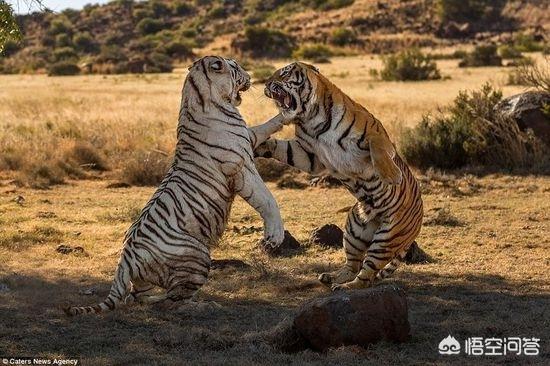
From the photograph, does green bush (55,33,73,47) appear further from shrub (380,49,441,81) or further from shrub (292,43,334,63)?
shrub (380,49,441,81)

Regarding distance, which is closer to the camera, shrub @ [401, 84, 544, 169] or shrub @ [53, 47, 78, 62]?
shrub @ [401, 84, 544, 169]

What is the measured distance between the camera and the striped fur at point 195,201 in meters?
8.07

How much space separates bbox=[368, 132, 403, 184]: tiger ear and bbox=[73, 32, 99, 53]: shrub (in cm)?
7125

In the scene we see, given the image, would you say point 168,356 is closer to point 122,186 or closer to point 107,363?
point 107,363

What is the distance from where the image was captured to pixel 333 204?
14586 millimetres

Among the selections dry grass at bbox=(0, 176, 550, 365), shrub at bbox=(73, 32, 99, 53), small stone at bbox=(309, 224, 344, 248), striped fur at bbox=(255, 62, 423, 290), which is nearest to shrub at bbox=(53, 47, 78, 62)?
shrub at bbox=(73, 32, 99, 53)

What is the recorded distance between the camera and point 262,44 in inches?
2464

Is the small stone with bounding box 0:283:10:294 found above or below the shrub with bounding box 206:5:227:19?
below

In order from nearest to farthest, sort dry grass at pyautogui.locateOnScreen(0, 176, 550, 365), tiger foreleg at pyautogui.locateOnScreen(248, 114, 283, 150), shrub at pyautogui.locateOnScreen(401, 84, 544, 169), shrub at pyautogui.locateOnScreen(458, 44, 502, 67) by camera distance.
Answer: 1. dry grass at pyautogui.locateOnScreen(0, 176, 550, 365)
2. tiger foreleg at pyautogui.locateOnScreen(248, 114, 283, 150)
3. shrub at pyautogui.locateOnScreen(401, 84, 544, 169)
4. shrub at pyautogui.locateOnScreen(458, 44, 502, 67)

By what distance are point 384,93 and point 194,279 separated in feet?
73.8

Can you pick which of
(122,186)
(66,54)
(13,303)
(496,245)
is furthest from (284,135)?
(66,54)

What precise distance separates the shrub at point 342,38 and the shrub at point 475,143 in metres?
48.7

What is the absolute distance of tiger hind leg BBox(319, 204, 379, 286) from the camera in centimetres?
897

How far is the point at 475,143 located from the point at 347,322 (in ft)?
35.4
